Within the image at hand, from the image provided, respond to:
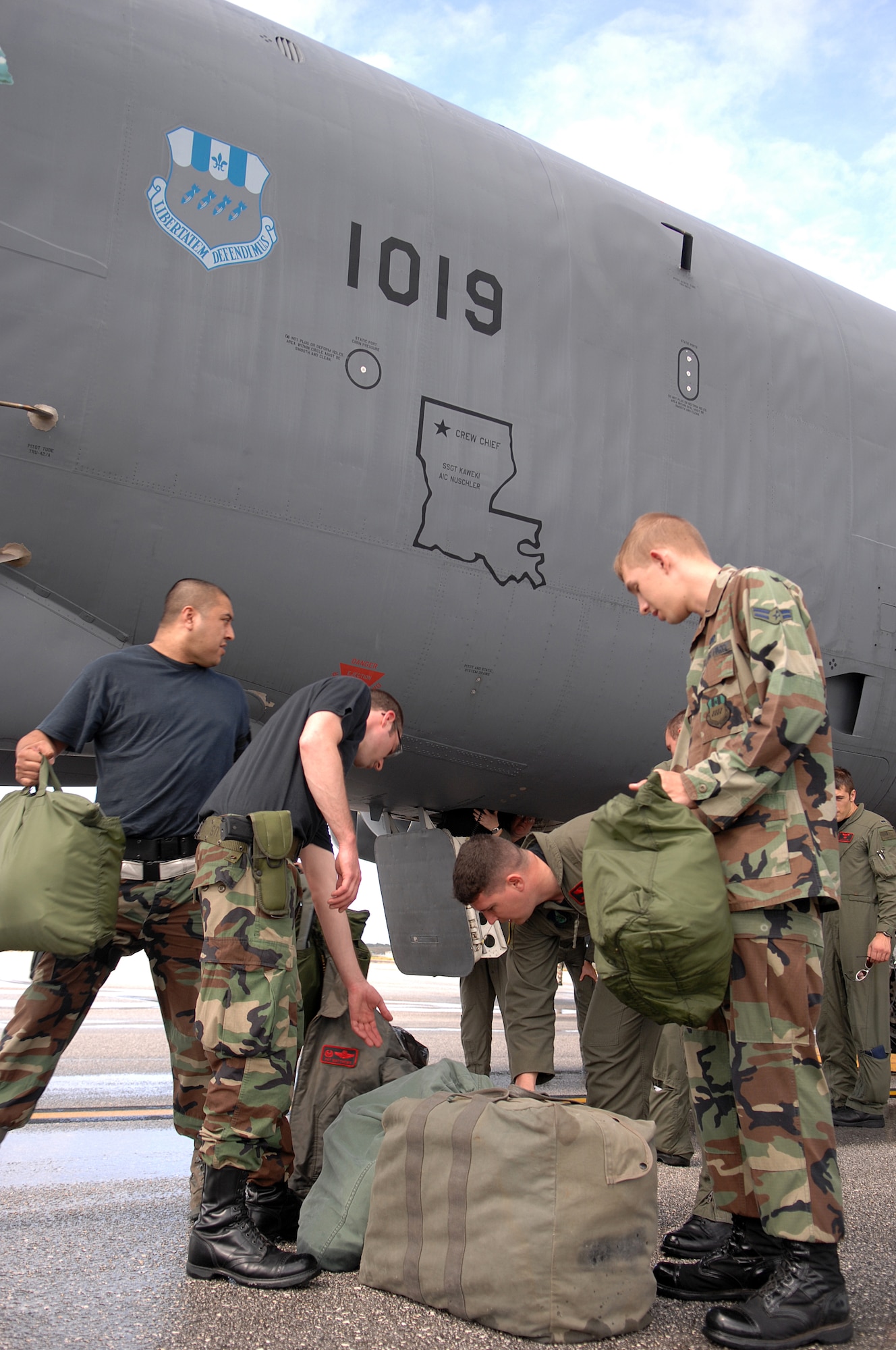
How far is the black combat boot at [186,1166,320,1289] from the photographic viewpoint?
2.68 m

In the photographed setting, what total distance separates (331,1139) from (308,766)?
43.5 inches

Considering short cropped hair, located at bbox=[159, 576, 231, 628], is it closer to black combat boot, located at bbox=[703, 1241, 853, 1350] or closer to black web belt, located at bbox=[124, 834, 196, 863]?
black web belt, located at bbox=[124, 834, 196, 863]

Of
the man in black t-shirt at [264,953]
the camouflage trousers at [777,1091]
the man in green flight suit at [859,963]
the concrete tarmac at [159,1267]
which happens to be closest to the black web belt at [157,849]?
the man in black t-shirt at [264,953]

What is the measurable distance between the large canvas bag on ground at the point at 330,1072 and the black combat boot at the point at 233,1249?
0.70m

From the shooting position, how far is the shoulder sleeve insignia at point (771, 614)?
9.04 ft

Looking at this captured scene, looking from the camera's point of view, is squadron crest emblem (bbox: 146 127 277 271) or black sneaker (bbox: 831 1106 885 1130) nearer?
squadron crest emblem (bbox: 146 127 277 271)

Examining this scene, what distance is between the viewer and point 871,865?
632cm

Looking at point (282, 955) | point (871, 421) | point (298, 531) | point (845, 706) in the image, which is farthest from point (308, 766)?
point (871, 421)

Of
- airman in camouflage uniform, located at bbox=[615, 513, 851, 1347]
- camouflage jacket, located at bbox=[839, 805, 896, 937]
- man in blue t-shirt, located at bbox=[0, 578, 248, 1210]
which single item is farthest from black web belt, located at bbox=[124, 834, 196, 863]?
camouflage jacket, located at bbox=[839, 805, 896, 937]

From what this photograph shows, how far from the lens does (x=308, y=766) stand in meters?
3.13

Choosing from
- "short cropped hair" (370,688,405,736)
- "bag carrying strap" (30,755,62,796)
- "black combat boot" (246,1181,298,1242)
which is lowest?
"black combat boot" (246,1181,298,1242)

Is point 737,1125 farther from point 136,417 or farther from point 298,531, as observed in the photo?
point 136,417

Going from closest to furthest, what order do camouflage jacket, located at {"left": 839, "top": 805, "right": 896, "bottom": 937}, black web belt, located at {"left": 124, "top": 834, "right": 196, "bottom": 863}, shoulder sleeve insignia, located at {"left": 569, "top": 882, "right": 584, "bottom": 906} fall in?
1. black web belt, located at {"left": 124, "top": 834, "right": 196, "bottom": 863}
2. shoulder sleeve insignia, located at {"left": 569, "top": 882, "right": 584, "bottom": 906}
3. camouflage jacket, located at {"left": 839, "top": 805, "right": 896, "bottom": 937}

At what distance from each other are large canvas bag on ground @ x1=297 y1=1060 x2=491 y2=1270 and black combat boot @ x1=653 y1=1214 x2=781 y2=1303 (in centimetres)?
80
